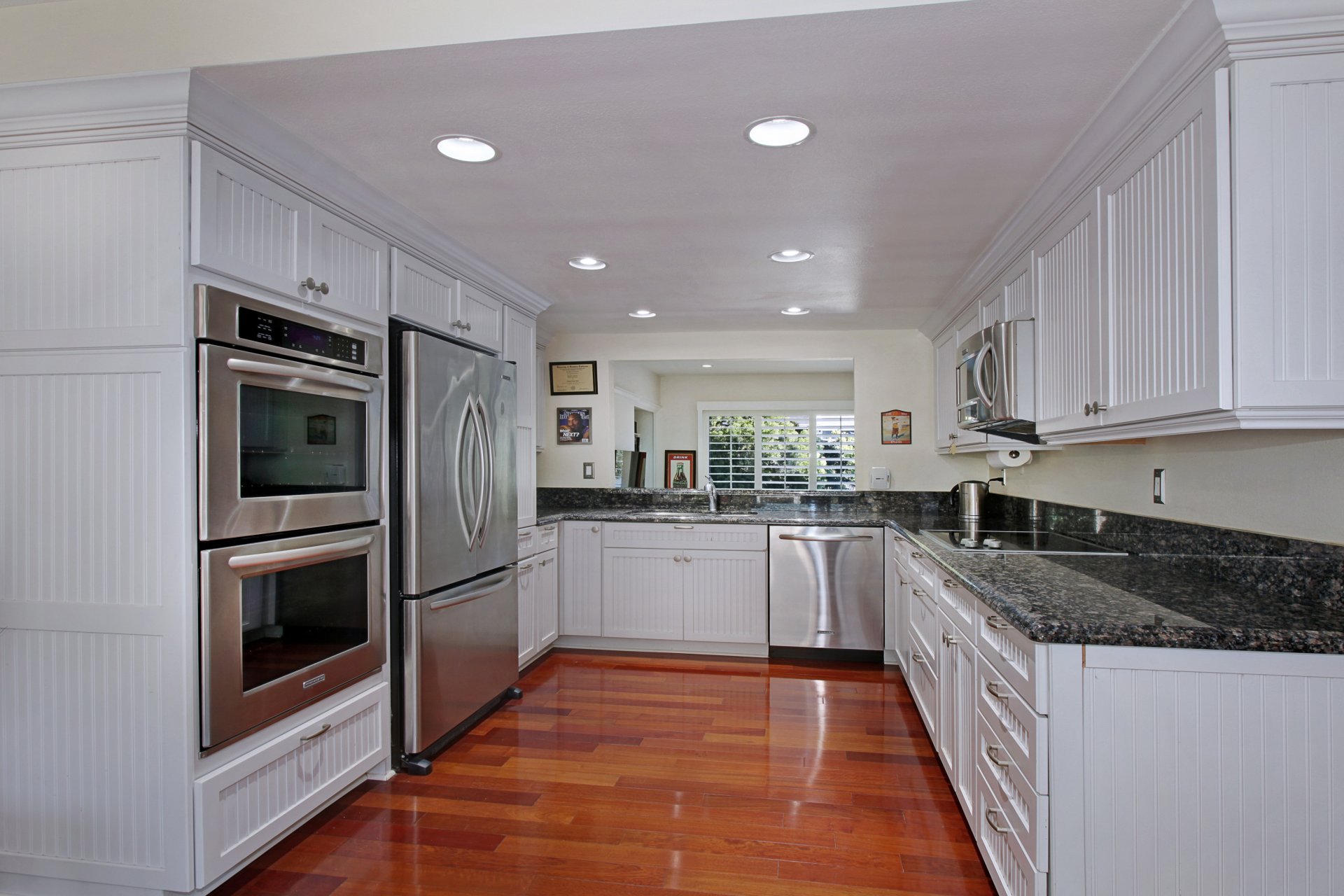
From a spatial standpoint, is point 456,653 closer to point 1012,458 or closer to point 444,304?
A: point 444,304

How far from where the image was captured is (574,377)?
5.18 metres

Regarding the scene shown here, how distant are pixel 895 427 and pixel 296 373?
3.79 metres

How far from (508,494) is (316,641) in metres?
1.34

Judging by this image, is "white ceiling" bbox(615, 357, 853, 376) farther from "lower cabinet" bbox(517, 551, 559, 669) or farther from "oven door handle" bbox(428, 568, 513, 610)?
"oven door handle" bbox(428, 568, 513, 610)

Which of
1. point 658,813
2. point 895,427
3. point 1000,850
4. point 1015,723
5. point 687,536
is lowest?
point 658,813

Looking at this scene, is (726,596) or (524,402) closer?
(524,402)

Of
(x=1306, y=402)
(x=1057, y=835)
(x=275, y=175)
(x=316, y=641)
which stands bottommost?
(x=1057, y=835)

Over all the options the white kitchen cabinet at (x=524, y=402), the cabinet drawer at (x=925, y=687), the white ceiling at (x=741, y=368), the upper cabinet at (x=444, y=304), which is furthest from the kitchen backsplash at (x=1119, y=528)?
the upper cabinet at (x=444, y=304)

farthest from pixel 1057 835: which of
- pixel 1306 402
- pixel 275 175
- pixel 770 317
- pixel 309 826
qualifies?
pixel 770 317

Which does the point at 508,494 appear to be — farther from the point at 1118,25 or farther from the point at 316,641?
the point at 1118,25

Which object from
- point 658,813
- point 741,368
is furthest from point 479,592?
point 741,368

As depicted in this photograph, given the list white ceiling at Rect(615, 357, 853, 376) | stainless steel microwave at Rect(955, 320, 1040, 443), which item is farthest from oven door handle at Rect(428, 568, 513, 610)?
white ceiling at Rect(615, 357, 853, 376)

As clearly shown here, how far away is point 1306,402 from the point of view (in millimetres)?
1405

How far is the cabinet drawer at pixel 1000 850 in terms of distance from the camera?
1589mm
